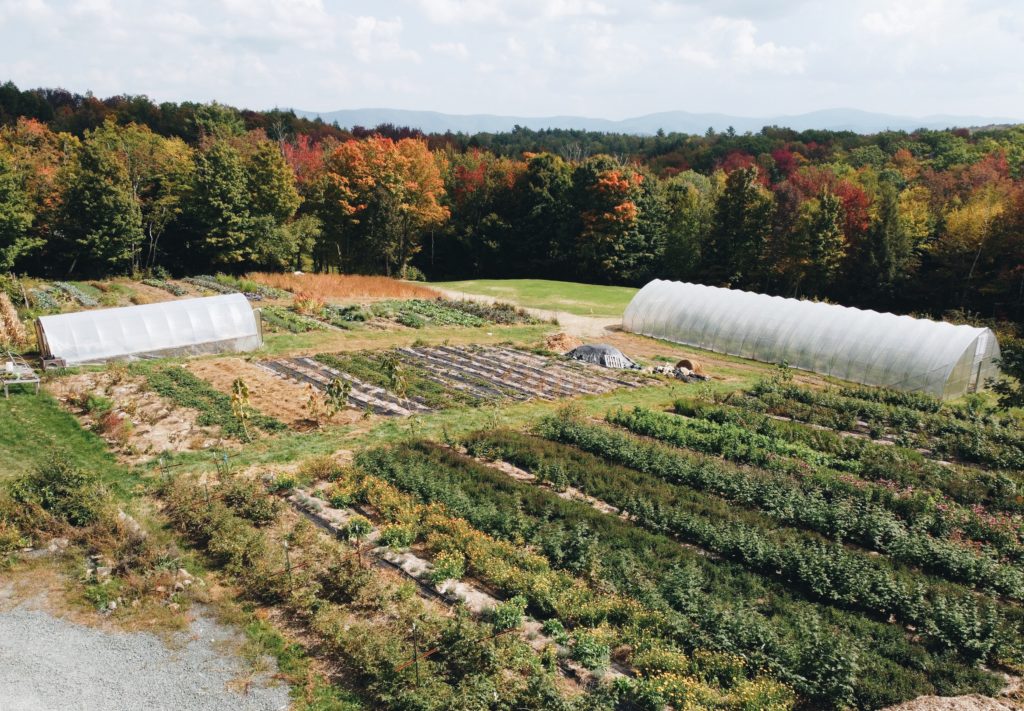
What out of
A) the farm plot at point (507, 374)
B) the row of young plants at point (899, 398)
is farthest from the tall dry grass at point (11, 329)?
the row of young plants at point (899, 398)

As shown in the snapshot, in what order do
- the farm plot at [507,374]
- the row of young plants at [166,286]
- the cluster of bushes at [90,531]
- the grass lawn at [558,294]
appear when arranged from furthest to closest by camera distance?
the grass lawn at [558,294] < the row of young plants at [166,286] < the farm plot at [507,374] < the cluster of bushes at [90,531]

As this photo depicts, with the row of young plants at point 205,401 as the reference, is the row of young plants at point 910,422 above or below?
below

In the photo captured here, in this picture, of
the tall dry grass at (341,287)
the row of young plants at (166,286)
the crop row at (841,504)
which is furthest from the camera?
the tall dry grass at (341,287)

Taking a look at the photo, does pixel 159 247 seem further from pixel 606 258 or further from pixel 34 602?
pixel 34 602

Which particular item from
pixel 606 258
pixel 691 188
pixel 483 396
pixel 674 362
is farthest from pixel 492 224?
pixel 483 396

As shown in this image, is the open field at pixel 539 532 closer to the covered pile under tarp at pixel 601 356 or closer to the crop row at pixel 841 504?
the crop row at pixel 841 504

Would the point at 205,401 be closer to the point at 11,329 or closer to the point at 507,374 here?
the point at 507,374

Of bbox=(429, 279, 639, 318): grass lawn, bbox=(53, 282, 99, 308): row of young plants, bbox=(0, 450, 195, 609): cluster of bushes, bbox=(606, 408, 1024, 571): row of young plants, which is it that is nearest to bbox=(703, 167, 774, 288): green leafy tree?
bbox=(429, 279, 639, 318): grass lawn
